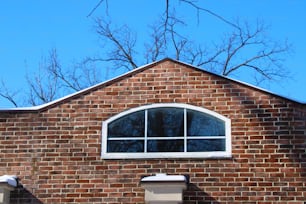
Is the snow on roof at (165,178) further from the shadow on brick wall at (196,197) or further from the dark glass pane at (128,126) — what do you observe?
the dark glass pane at (128,126)

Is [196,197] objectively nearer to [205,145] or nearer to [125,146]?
[205,145]

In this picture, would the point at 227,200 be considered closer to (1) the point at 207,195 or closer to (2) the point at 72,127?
(1) the point at 207,195

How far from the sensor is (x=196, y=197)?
859 centimetres

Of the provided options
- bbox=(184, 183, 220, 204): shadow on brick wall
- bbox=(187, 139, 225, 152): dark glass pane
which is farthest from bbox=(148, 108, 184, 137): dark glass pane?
bbox=(184, 183, 220, 204): shadow on brick wall

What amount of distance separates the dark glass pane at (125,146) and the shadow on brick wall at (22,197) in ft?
4.89

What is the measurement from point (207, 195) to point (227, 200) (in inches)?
13.0

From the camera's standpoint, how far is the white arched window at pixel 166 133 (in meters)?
8.91

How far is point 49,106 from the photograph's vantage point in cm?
942

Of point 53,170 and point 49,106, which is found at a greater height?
point 49,106

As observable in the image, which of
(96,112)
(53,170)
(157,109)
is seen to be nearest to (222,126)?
(157,109)

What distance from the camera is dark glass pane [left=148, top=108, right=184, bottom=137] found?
9070 mm

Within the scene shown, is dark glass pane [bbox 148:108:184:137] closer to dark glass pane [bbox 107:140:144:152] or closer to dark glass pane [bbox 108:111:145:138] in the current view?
dark glass pane [bbox 108:111:145:138]

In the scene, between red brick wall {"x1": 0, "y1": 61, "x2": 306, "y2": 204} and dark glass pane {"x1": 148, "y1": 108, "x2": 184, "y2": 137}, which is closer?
red brick wall {"x1": 0, "y1": 61, "x2": 306, "y2": 204}

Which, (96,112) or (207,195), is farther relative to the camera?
(96,112)
